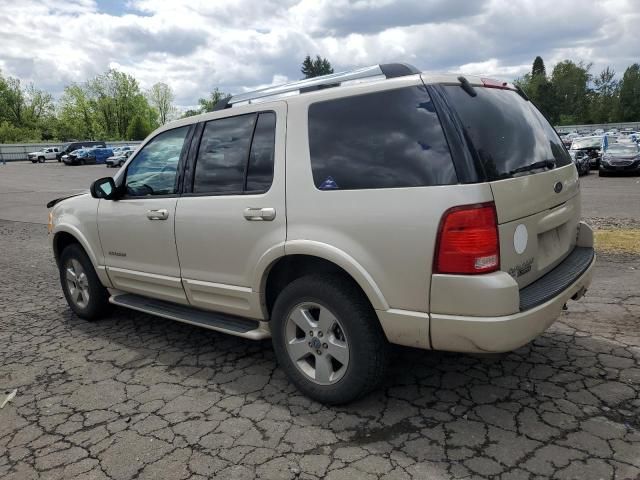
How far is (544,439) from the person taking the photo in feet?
8.77

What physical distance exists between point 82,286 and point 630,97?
105650 millimetres

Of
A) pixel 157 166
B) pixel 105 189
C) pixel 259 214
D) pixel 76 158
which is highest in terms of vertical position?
pixel 76 158

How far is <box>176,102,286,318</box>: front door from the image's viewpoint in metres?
3.21

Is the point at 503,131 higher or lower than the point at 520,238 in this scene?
higher

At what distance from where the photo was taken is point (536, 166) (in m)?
3.01

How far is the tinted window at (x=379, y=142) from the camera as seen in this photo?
2.62 metres

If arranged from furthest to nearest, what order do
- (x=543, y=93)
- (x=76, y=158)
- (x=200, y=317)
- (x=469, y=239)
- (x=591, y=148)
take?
(x=543, y=93), (x=76, y=158), (x=591, y=148), (x=200, y=317), (x=469, y=239)

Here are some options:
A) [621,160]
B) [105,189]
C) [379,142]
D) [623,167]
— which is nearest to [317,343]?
[379,142]

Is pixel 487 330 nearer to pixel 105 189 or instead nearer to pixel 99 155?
pixel 105 189

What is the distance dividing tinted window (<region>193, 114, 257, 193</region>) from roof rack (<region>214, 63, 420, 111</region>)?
8.5 inches

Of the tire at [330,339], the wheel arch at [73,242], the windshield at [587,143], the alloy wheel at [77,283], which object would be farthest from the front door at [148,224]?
the windshield at [587,143]

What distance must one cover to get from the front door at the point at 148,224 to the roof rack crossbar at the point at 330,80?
0.60m

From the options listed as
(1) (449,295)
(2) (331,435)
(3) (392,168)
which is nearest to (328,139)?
(3) (392,168)

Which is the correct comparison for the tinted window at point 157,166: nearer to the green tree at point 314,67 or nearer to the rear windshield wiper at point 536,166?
the rear windshield wiper at point 536,166
